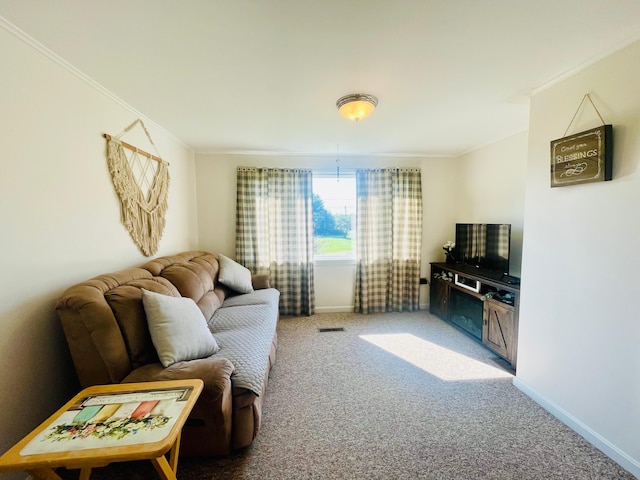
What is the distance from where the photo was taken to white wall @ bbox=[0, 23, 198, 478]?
135 centimetres

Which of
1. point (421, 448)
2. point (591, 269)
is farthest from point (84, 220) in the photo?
point (591, 269)

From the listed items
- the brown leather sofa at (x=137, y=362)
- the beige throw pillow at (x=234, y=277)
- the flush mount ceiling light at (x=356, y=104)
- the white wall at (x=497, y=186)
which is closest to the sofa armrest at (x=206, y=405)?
the brown leather sofa at (x=137, y=362)

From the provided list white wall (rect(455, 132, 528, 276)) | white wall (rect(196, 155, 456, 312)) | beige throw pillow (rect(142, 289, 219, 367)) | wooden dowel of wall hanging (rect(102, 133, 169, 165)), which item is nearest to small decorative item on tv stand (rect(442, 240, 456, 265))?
white wall (rect(196, 155, 456, 312))

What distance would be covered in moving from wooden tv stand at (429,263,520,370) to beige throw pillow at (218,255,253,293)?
2.64m

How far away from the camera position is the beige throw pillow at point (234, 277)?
128 inches

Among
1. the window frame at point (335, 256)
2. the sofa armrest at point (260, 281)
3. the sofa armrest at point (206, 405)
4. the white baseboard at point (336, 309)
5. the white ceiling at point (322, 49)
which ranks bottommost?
the white baseboard at point (336, 309)

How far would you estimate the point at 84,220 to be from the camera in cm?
183

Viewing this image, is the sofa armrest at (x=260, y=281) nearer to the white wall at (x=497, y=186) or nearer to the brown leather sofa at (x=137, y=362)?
the brown leather sofa at (x=137, y=362)

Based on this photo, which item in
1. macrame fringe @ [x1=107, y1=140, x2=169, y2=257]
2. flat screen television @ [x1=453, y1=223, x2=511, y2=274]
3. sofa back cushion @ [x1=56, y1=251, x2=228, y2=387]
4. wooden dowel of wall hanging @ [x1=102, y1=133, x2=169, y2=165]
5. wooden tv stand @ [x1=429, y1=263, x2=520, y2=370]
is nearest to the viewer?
sofa back cushion @ [x1=56, y1=251, x2=228, y2=387]

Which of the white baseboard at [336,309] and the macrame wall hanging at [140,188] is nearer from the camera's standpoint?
the macrame wall hanging at [140,188]

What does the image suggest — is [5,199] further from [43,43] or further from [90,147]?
[43,43]

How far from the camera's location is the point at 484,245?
3.23 metres

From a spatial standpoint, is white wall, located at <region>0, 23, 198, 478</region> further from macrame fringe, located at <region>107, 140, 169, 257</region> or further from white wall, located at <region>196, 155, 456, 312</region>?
white wall, located at <region>196, 155, 456, 312</region>

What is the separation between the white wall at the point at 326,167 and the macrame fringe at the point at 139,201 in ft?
3.18
